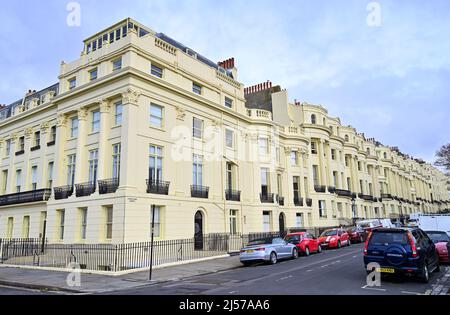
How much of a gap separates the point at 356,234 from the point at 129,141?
22.0 m

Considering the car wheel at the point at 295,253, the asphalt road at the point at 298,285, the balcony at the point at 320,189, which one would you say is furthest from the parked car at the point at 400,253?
the balcony at the point at 320,189

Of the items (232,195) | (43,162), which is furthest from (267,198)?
(43,162)

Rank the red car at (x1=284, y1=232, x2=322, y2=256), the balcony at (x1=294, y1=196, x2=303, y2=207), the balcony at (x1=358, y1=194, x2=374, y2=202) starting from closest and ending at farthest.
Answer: the red car at (x1=284, y1=232, x2=322, y2=256)
the balcony at (x1=294, y1=196, x2=303, y2=207)
the balcony at (x1=358, y1=194, x2=374, y2=202)

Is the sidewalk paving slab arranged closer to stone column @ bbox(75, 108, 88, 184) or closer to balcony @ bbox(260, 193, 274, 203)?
stone column @ bbox(75, 108, 88, 184)

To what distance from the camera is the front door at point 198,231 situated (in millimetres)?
25688

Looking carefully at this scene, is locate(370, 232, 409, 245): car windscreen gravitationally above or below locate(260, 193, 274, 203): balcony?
below

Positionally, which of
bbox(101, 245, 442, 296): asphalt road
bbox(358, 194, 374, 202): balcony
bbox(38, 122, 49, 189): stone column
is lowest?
bbox(101, 245, 442, 296): asphalt road

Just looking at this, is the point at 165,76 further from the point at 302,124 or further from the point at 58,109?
the point at 302,124

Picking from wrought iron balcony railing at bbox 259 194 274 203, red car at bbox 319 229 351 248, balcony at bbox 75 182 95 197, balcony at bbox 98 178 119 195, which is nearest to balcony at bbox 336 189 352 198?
wrought iron balcony railing at bbox 259 194 274 203

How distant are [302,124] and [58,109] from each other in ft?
88.8

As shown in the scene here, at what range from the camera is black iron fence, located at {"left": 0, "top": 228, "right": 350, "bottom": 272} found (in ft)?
63.5

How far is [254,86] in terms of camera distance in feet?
155

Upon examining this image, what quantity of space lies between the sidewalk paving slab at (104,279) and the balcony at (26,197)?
32.5 feet

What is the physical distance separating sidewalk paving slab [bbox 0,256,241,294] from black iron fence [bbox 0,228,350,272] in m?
1.54
